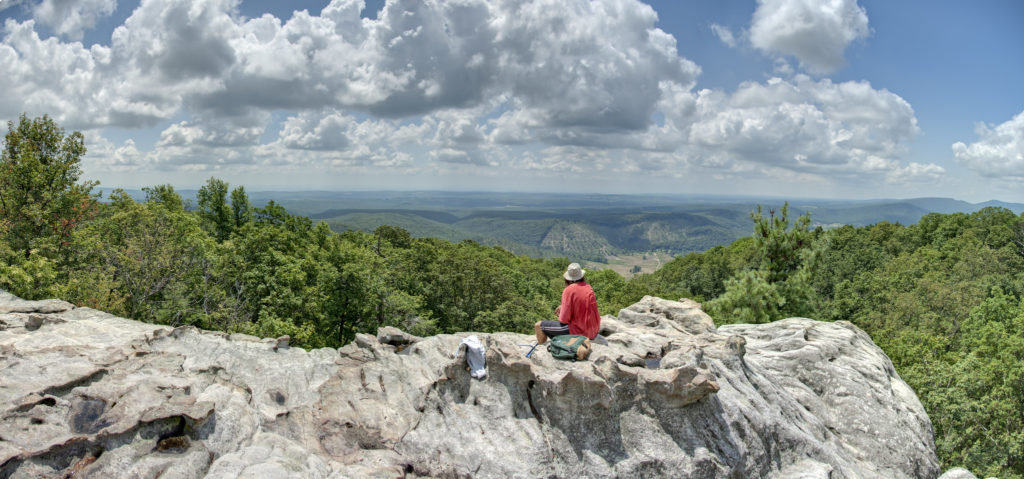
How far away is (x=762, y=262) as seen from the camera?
106 feet

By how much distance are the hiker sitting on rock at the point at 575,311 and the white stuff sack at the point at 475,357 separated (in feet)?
7.91

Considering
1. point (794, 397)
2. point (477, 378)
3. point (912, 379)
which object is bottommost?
point (912, 379)

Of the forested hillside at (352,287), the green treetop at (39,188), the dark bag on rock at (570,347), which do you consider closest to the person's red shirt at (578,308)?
the dark bag on rock at (570,347)

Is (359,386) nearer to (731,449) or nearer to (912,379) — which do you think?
(731,449)

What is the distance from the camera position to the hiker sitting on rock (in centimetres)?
1416

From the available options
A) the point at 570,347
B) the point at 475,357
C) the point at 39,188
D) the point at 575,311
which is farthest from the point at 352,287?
the point at 570,347

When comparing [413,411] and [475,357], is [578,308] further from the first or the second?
[413,411]

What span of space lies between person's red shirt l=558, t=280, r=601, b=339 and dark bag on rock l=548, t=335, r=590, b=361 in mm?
625

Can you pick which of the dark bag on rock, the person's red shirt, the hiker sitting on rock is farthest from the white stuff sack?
the person's red shirt

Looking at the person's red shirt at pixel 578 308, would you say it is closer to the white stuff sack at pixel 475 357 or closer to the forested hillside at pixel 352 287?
the white stuff sack at pixel 475 357

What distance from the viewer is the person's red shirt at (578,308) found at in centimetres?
1414

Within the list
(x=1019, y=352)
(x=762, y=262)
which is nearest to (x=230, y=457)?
(x=762, y=262)

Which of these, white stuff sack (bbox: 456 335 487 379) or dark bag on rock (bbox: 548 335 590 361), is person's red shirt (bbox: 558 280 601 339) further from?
white stuff sack (bbox: 456 335 487 379)

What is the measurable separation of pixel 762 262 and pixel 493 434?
2791cm
